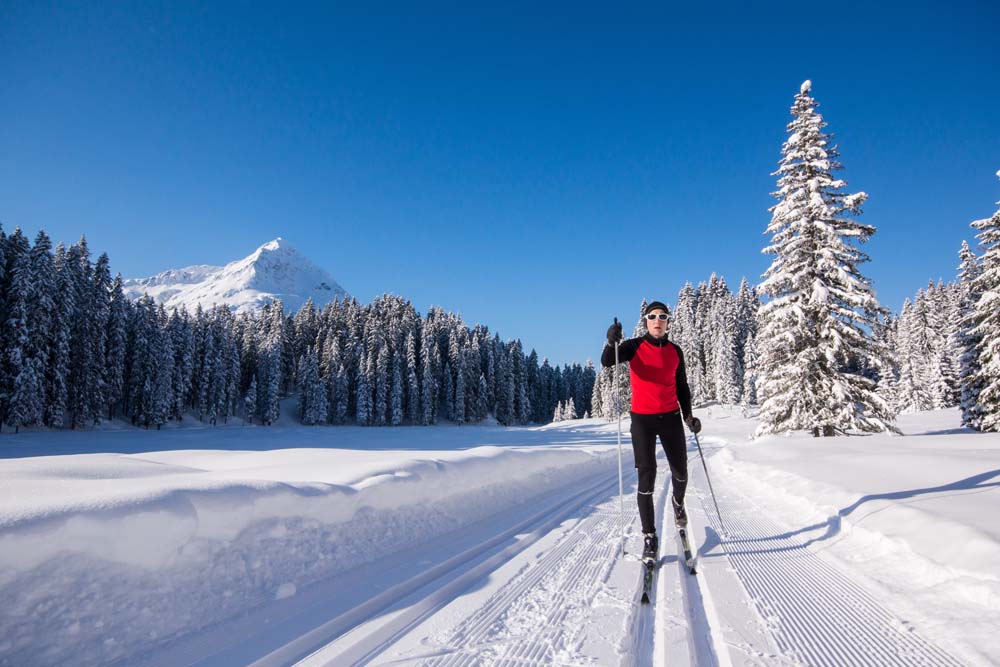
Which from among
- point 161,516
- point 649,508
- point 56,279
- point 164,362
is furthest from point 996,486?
point 164,362

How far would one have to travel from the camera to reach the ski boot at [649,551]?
4266mm

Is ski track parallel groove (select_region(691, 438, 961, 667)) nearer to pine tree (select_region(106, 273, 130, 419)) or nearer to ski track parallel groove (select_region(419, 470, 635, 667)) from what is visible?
ski track parallel groove (select_region(419, 470, 635, 667))

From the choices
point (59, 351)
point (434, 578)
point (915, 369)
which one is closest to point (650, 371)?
point (434, 578)

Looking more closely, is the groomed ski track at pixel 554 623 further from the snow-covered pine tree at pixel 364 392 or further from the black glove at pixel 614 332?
the snow-covered pine tree at pixel 364 392

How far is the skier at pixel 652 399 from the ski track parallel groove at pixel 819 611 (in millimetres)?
933

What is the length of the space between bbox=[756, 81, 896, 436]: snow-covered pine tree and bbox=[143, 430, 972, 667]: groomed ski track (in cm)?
1399

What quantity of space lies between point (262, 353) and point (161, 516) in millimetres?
71868

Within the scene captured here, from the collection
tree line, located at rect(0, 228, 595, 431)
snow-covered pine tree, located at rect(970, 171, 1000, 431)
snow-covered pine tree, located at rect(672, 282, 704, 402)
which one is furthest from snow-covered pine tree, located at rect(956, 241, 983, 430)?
tree line, located at rect(0, 228, 595, 431)

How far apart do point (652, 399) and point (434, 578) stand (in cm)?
278

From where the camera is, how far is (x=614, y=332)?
15.6 feet

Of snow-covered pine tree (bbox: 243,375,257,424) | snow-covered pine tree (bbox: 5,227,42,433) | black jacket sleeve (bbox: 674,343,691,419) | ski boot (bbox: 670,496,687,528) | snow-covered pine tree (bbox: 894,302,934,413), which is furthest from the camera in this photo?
snow-covered pine tree (bbox: 243,375,257,424)

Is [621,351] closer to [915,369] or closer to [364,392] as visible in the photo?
[364,392]

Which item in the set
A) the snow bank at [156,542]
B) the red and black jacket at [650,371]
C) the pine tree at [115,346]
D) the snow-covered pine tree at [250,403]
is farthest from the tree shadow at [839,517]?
the snow-covered pine tree at [250,403]

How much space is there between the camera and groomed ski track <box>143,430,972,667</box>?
283 cm
